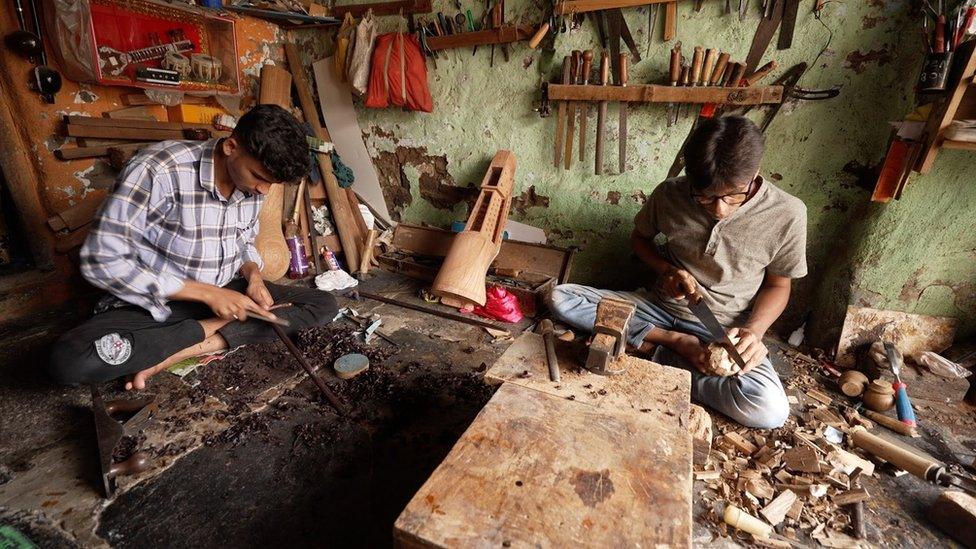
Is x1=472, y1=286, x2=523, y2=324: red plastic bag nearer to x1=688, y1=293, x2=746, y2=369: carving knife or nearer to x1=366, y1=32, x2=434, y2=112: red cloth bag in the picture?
x1=688, y1=293, x2=746, y2=369: carving knife

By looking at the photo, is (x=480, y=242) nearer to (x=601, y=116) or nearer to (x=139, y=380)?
(x=601, y=116)

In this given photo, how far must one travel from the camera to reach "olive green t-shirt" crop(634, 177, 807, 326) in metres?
2.48

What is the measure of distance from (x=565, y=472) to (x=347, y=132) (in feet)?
15.7

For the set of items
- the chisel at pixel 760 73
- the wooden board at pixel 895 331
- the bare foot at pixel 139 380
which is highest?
the chisel at pixel 760 73

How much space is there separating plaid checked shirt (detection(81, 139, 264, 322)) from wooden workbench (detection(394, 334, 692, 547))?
6.68ft

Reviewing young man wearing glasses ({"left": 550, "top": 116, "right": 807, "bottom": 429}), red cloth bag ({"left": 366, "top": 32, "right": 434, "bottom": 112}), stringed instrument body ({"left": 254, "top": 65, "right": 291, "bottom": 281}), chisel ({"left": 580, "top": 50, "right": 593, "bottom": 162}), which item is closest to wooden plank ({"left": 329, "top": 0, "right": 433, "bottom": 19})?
red cloth bag ({"left": 366, "top": 32, "right": 434, "bottom": 112})

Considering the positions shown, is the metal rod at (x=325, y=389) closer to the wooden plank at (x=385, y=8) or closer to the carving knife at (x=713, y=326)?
the carving knife at (x=713, y=326)

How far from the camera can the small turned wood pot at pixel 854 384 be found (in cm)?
274

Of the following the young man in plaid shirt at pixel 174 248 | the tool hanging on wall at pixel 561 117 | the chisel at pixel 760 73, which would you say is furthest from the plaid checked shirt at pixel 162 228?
the chisel at pixel 760 73

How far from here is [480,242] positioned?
3.72m

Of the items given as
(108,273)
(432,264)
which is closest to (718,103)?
(432,264)

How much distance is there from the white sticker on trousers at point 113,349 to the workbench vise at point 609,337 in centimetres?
249

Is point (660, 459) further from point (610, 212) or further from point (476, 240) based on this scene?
point (610, 212)

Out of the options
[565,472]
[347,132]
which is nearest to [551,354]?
[565,472]
